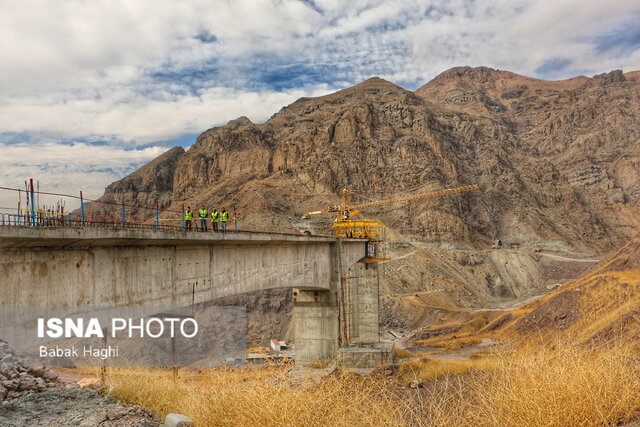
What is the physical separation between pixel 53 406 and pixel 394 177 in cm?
8234

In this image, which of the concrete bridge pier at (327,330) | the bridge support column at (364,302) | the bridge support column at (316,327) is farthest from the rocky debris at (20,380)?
the bridge support column at (364,302)

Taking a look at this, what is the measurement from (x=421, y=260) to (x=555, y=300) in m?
34.1

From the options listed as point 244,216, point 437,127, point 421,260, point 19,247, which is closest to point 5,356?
point 19,247

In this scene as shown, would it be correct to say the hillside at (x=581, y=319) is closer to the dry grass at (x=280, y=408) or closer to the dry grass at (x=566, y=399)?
the dry grass at (x=566, y=399)

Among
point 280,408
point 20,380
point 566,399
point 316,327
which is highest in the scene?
point 566,399

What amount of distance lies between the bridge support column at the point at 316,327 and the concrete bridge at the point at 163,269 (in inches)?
1.8

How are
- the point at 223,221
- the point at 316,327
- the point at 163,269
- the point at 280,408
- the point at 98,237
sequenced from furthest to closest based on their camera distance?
1. the point at 316,327
2. the point at 223,221
3. the point at 163,269
4. the point at 98,237
5. the point at 280,408

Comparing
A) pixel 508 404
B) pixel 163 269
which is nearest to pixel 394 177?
pixel 163 269

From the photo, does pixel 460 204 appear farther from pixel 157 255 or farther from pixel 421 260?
pixel 157 255

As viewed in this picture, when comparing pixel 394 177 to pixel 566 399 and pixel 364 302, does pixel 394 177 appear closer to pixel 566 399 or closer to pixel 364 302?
pixel 364 302

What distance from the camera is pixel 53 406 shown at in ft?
23.1

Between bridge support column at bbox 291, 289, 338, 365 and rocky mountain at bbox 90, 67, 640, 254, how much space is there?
43985 mm

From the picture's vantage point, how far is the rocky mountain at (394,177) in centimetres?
7812

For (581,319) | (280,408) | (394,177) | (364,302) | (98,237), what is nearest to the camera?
(280,408)
